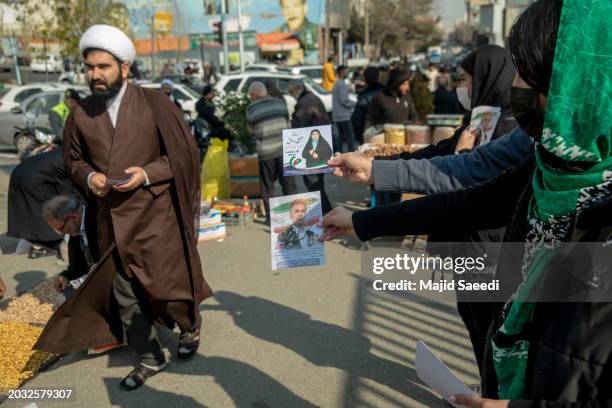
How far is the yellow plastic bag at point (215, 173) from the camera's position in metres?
8.05

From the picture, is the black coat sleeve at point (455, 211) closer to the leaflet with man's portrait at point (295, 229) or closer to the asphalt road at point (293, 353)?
the leaflet with man's portrait at point (295, 229)

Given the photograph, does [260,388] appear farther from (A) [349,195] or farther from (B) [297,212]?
(A) [349,195]

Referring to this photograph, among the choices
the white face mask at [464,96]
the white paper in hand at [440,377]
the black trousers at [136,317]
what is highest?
the white face mask at [464,96]

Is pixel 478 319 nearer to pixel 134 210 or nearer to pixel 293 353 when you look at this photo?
pixel 293 353

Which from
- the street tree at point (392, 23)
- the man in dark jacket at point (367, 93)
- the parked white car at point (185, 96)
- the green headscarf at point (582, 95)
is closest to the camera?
the green headscarf at point (582, 95)

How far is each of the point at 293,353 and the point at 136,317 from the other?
3.62 ft

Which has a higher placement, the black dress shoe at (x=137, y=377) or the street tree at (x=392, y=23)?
the street tree at (x=392, y=23)

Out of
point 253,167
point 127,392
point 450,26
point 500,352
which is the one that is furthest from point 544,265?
point 450,26

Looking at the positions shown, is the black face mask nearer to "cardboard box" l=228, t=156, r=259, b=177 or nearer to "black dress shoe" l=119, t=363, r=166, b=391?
"black dress shoe" l=119, t=363, r=166, b=391

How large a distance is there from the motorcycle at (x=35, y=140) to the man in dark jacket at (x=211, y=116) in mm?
2728

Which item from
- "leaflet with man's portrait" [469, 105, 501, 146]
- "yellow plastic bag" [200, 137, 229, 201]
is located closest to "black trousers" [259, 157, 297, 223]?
"yellow plastic bag" [200, 137, 229, 201]

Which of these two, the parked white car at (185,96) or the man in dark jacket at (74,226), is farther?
the parked white car at (185,96)

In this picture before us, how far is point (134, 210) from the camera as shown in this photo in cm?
345

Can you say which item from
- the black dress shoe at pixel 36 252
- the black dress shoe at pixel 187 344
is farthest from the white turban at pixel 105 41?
the black dress shoe at pixel 36 252
